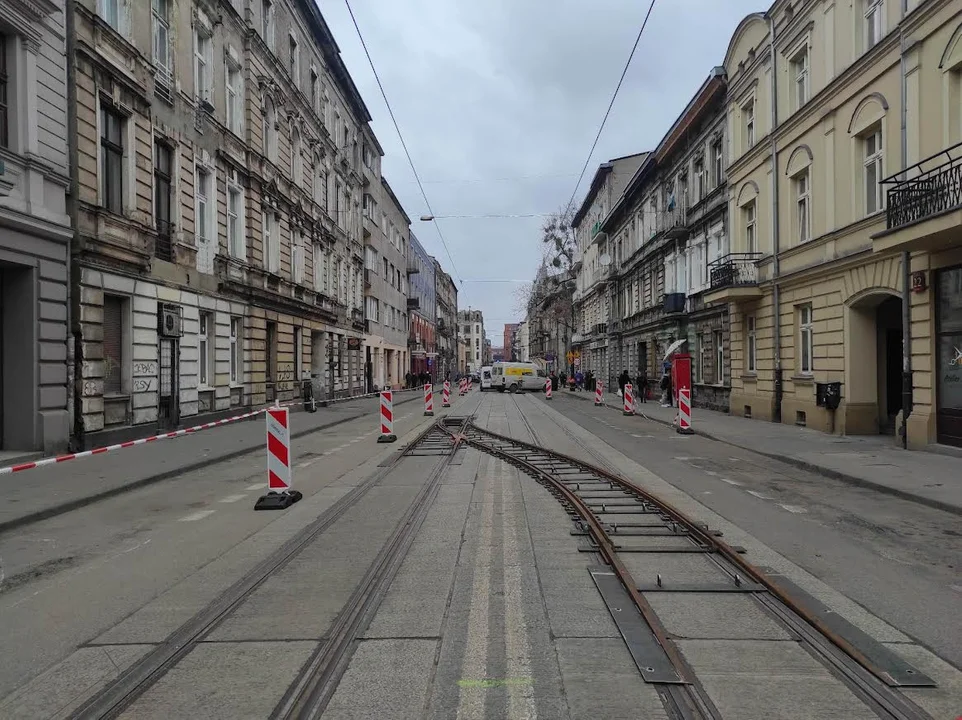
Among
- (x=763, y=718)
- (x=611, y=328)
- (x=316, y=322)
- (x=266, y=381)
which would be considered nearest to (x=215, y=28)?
(x=266, y=381)

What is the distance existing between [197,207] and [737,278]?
1529 centimetres

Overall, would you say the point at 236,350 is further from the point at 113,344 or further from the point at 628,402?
the point at 628,402

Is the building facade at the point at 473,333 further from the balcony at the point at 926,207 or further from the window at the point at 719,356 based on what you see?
the balcony at the point at 926,207

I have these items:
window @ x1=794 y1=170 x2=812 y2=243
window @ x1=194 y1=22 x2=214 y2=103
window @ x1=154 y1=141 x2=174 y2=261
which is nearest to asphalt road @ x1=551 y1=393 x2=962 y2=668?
window @ x1=794 y1=170 x2=812 y2=243

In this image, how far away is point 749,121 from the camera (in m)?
22.0

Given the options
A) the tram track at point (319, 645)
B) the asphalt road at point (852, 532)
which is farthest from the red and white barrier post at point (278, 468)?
the asphalt road at point (852, 532)

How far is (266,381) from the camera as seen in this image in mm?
23750

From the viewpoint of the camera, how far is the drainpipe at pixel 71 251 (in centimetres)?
1290

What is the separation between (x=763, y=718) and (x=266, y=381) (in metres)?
22.2

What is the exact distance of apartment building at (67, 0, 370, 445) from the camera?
13719mm

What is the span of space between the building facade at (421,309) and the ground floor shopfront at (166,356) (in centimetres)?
3156

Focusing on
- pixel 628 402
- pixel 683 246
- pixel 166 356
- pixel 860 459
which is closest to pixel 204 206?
pixel 166 356

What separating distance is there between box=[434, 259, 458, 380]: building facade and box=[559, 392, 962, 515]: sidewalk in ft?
226

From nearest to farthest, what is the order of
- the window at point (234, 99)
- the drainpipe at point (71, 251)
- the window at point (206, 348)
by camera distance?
A: the drainpipe at point (71, 251) < the window at point (206, 348) < the window at point (234, 99)
